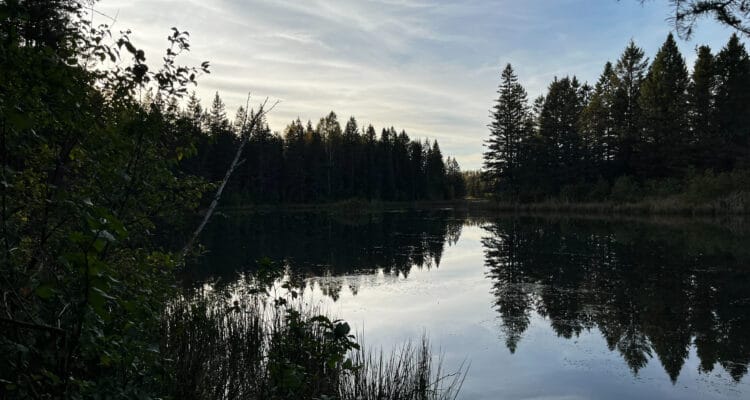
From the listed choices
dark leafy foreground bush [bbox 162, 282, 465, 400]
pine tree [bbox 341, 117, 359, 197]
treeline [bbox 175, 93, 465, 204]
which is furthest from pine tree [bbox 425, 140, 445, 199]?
dark leafy foreground bush [bbox 162, 282, 465, 400]

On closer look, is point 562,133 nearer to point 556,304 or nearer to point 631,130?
point 631,130

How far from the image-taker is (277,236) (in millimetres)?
24562

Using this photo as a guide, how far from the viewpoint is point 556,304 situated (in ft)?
32.9

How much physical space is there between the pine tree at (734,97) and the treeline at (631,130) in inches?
3.0

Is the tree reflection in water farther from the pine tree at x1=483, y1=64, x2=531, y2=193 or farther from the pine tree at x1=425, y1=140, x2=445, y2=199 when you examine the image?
the pine tree at x1=425, y1=140, x2=445, y2=199

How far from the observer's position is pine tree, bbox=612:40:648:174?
4475cm

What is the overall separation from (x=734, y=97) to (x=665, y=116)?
5.90 meters

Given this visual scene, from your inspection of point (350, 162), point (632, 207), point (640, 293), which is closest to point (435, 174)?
point (350, 162)

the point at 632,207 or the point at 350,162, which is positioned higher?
the point at 350,162

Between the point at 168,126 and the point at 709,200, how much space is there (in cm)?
3488

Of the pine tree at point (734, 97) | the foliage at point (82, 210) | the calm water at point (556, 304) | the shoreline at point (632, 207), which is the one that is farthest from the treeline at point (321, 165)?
the foliage at point (82, 210)

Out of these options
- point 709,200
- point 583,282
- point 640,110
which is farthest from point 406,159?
point 583,282

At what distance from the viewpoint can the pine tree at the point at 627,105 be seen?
44.8 metres

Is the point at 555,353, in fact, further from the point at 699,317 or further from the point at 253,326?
the point at 253,326
